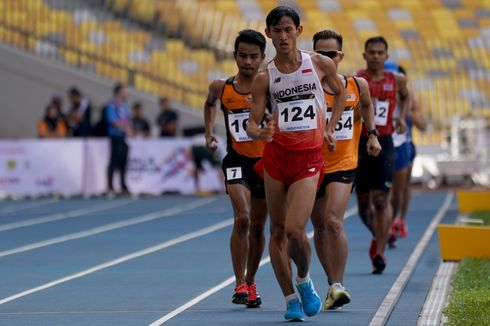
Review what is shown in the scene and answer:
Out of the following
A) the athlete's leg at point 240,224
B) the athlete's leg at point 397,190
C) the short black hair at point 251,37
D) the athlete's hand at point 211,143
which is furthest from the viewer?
the athlete's leg at point 397,190

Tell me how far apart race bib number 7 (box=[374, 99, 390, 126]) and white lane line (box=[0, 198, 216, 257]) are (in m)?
4.39

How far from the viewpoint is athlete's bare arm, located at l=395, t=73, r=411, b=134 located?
1480 centimetres

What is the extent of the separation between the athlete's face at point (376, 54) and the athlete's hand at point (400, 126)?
33.8 inches

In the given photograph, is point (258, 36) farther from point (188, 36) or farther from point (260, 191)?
point (188, 36)

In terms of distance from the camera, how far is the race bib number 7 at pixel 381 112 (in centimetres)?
1423

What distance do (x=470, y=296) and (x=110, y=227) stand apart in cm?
1164

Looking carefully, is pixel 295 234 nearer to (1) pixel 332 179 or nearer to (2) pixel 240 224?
(1) pixel 332 179

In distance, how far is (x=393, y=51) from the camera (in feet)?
115

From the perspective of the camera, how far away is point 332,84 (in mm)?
9672

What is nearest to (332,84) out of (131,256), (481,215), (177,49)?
(131,256)

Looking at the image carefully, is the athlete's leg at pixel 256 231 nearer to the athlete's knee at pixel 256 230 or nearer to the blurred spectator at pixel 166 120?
the athlete's knee at pixel 256 230

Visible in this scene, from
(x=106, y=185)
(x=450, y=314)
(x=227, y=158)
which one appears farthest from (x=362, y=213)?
A: (x=106, y=185)

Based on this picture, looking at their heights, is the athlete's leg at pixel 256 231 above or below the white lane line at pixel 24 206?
above

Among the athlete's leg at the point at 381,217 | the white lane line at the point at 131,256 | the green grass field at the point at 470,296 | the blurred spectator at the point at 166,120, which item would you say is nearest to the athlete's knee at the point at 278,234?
the green grass field at the point at 470,296
